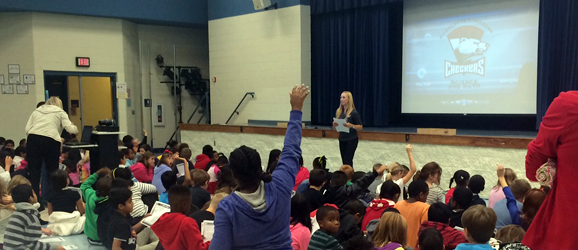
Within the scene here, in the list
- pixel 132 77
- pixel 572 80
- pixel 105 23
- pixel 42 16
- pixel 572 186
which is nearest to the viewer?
pixel 572 186

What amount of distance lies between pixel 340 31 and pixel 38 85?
6087 mm

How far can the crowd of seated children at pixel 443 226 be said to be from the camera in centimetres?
277

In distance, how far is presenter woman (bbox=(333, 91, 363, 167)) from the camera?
605cm

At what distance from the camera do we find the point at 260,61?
1018 cm

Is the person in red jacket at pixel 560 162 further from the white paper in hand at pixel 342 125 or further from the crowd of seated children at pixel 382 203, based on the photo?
the white paper in hand at pixel 342 125

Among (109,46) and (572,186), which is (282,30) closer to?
(109,46)

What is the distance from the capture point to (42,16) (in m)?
9.42

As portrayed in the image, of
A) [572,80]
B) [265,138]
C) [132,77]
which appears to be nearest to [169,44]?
[132,77]

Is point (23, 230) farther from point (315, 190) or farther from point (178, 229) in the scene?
point (315, 190)

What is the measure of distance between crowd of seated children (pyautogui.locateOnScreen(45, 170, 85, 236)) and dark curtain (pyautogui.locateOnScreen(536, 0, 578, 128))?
20.5 feet

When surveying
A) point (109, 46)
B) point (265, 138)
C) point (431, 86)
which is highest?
point (109, 46)

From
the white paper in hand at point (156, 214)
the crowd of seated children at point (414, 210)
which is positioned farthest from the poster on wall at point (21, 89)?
the crowd of seated children at point (414, 210)

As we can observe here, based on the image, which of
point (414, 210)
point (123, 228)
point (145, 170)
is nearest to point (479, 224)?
point (414, 210)

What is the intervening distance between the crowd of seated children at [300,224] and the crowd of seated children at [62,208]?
8.41 feet
